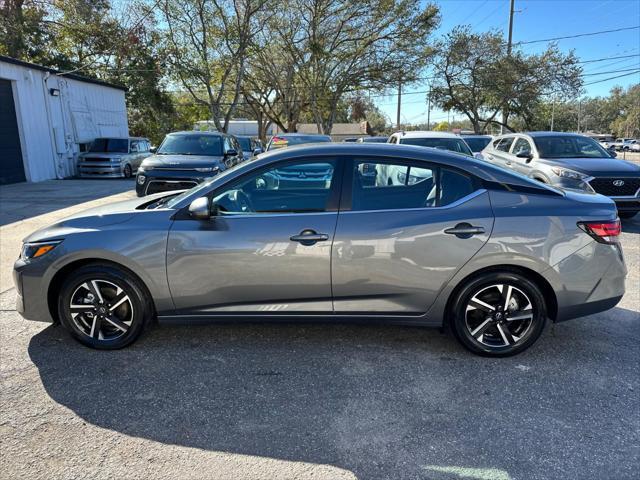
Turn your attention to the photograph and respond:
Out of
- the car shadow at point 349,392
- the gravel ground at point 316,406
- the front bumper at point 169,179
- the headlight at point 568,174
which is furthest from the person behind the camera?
the front bumper at point 169,179

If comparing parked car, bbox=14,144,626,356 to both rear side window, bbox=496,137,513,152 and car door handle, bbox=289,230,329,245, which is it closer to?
car door handle, bbox=289,230,329,245

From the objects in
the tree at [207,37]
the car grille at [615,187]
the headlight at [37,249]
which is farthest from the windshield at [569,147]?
the tree at [207,37]

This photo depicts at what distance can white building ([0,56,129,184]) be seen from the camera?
51.0 ft

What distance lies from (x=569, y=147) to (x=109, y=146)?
16582mm

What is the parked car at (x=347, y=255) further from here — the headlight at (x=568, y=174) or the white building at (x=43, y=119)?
the white building at (x=43, y=119)

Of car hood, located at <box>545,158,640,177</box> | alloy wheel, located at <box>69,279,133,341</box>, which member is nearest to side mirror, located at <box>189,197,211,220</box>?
alloy wheel, located at <box>69,279,133,341</box>

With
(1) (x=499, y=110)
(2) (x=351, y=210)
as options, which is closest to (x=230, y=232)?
(2) (x=351, y=210)

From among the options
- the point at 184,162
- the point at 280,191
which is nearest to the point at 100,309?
the point at 280,191

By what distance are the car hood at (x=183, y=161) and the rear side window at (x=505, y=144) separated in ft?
21.7

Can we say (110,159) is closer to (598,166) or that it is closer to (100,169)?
(100,169)

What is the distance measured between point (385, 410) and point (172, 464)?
1.31 m

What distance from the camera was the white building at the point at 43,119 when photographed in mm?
15539

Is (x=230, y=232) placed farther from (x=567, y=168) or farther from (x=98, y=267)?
(x=567, y=168)

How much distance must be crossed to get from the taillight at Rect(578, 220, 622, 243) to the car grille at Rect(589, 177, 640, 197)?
5.38 m
